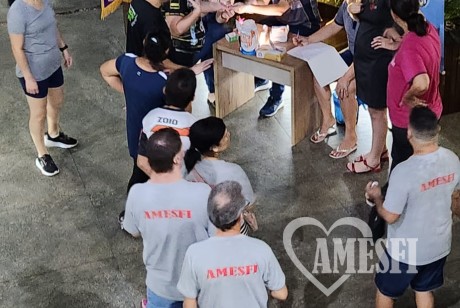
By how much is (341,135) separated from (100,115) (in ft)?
6.74

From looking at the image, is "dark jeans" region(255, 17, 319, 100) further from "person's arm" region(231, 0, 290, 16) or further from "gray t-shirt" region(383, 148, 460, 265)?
"gray t-shirt" region(383, 148, 460, 265)

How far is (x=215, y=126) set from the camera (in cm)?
385

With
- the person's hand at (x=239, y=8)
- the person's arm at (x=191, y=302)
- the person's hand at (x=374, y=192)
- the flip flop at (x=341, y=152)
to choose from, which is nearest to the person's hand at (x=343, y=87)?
the flip flop at (x=341, y=152)

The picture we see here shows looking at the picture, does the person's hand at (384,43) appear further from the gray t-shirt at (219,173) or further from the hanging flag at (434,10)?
the gray t-shirt at (219,173)

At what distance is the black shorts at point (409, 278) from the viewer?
3.88m

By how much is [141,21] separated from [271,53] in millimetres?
1320

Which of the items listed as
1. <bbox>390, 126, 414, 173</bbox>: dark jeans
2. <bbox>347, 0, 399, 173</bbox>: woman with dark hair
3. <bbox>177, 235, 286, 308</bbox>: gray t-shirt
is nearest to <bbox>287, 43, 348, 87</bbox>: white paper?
<bbox>347, 0, 399, 173</bbox>: woman with dark hair

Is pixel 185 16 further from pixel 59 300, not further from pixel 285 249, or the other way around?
pixel 59 300

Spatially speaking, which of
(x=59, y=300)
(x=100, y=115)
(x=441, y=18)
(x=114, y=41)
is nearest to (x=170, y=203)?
(x=59, y=300)

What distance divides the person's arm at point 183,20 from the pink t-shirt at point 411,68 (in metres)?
1.65

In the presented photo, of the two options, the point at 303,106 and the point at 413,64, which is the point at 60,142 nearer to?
the point at 303,106

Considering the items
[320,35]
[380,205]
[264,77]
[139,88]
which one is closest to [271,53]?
[264,77]

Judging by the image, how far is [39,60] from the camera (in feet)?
17.5

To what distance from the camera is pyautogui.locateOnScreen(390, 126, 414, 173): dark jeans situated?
477 cm
